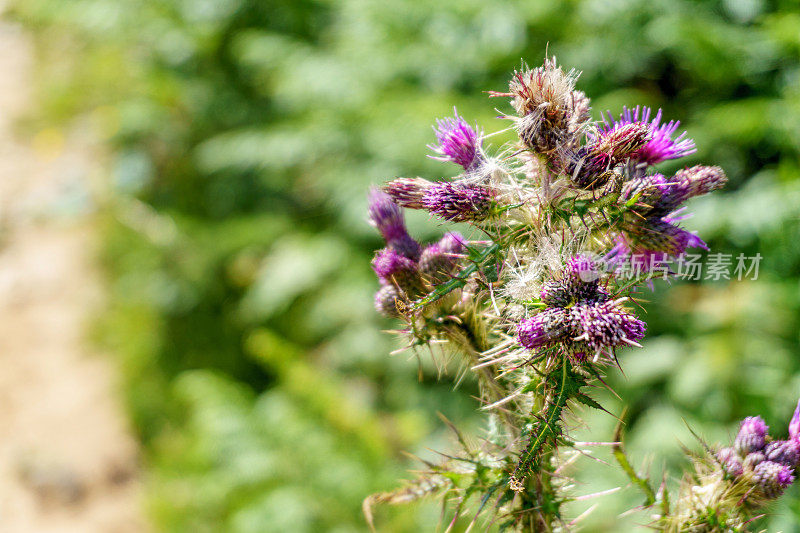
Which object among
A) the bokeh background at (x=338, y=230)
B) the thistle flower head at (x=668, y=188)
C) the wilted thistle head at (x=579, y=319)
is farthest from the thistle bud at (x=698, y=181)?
the bokeh background at (x=338, y=230)

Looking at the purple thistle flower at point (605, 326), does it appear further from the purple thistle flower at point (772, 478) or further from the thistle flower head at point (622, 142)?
the purple thistle flower at point (772, 478)

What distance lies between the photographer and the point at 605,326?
76cm

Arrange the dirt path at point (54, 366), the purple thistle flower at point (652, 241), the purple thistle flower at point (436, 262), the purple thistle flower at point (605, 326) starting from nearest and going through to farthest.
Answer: the purple thistle flower at point (605, 326)
the purple thistle flower at point (652, 241)
the purple thistle flower at point (436, 262)
the dirt path at point (54, 366)

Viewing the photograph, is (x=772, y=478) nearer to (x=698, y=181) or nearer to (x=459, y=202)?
(x=698, y=181)

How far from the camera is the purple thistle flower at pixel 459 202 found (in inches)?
33.5

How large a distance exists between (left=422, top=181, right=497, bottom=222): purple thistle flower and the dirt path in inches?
125

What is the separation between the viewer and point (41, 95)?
19.7 ft

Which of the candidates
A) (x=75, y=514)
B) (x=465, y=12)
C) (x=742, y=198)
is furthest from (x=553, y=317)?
(x=75, y=514)

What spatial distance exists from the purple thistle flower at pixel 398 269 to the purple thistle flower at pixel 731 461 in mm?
490

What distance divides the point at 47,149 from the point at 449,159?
553 cm

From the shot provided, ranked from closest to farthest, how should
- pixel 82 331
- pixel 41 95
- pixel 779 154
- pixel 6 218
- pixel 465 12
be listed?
1. pixel 779 154
2. pixel 465 12
3. pixel 82 331
4. pixel 6 218
5. pixel 41 95

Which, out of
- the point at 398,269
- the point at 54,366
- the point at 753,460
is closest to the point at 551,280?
the point at 398,269

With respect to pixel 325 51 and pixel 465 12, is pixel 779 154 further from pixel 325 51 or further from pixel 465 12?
pixel 325 51

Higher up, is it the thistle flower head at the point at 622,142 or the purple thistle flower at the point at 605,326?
the thistle flower head at the point at 622,142
